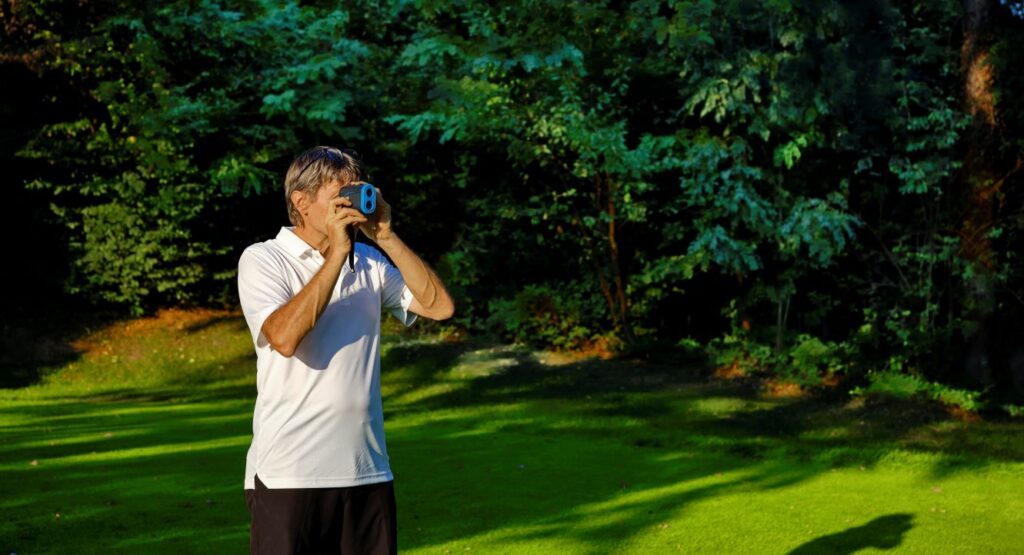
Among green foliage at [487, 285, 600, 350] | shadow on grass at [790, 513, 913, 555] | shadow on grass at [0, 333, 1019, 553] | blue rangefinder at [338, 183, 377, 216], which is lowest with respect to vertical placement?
shadow on grass at [790, 513, 913, 555]

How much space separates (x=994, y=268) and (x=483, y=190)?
8.53 meters

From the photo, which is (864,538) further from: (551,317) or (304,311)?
(551,317)

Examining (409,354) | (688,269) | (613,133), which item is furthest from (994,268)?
(409,354)

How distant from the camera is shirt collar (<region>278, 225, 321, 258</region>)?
3.61 m

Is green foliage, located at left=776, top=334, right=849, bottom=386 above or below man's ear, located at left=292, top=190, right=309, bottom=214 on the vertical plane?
below

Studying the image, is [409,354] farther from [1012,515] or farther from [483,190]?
[1012,515]

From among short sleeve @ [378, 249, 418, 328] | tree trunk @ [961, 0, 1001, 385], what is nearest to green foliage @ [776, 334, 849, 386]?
tree trunk @ [961, 0, 1001, 385]

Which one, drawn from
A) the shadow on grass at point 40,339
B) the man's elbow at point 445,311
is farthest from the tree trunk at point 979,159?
the shadow on grass at point 40,339

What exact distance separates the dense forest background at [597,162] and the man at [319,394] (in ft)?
38.6

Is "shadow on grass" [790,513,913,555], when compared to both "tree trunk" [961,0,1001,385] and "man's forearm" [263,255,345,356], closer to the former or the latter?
"man's forearm" [263,255,345,356]

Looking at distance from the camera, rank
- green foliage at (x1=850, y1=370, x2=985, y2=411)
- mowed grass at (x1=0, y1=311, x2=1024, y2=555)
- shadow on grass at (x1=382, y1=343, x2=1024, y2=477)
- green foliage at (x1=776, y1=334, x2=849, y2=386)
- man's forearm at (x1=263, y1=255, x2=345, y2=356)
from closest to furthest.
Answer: man's forearm at (x1=263, y1=255, x2=345, y2=356), mowed grass at (x1=0, y1=311, x2=1024, y2=555), shadow on grass at (x1=382, y1=343, x2=1024, y2=477), green foliage at (x1=850, y1=370, x2=985, y2=411), green foliage at (x1=776, y1=334, x2=849, y2=386)

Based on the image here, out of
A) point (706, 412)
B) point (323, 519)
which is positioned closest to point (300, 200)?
point (323, 519)

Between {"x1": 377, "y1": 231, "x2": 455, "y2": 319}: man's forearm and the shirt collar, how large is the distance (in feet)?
0.72

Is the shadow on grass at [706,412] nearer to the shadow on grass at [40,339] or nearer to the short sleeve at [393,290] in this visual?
the shadow on grass at [40,339]
